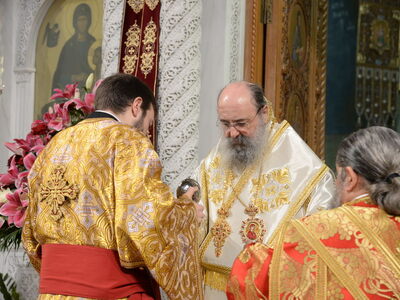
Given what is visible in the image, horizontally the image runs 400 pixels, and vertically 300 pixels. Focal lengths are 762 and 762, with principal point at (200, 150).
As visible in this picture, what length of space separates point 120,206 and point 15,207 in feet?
3.70

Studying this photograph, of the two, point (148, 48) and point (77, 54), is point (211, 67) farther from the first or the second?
point (77, 54)

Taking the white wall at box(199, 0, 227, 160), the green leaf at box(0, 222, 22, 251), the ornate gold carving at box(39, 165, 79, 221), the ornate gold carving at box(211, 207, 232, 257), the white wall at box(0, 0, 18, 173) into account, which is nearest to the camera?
the ornate gold carving at box(39, 165, 79, 221)

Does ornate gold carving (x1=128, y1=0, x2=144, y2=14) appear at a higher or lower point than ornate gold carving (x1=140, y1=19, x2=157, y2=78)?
higher

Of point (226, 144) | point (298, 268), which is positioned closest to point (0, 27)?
point (226, 144)

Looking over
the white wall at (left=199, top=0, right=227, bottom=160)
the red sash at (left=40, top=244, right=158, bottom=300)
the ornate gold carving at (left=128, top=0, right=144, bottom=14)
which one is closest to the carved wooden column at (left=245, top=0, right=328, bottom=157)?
the white wall at (left=199, top=0, right=227, bottom=160)

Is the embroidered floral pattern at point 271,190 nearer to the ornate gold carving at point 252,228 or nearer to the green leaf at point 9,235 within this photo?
the ornate gold carving at point 252,228

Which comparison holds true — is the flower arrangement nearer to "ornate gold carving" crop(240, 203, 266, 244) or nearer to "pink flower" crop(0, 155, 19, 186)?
"pink flower" crop(0, 155, 19, 186)

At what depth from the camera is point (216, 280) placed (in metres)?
3.95

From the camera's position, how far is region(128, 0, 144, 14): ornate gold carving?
5377 mm

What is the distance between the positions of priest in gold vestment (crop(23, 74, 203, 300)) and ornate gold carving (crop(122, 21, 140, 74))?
1976 mm

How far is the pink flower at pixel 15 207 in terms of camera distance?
4.02 metres

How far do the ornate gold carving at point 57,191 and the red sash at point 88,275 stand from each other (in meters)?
0.16

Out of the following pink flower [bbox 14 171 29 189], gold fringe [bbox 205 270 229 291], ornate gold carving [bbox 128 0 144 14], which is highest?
ornate gold carving [bbox 128 0 144 14]

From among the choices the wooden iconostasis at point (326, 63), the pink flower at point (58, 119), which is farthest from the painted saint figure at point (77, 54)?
the pink flower at point (58, 119)
